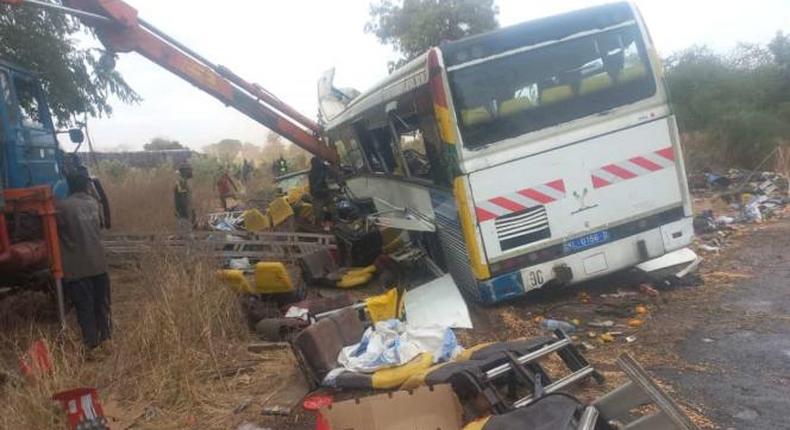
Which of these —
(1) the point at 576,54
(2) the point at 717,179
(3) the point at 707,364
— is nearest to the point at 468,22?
(2) the point at 717,179

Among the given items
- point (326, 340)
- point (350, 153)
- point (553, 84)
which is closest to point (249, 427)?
point (326, 340)

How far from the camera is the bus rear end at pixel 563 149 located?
5555 mm

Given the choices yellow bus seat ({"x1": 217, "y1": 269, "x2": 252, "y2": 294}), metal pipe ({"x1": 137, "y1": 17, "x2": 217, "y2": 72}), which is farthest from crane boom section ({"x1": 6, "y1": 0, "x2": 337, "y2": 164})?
yellow bus seat ({"x1": 217, "y1": 269, "x2": 252, "y2": 294})

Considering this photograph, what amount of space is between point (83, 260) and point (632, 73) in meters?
5.29

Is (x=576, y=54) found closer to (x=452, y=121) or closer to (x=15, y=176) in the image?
(x=452, y=121)

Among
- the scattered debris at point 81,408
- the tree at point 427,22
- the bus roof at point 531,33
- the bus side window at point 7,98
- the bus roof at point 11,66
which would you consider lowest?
the scattered debris at point 81,408

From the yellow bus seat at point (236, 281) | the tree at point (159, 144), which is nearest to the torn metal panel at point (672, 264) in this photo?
the yellow bus seat at point (236, 281)

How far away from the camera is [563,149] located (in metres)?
5.68

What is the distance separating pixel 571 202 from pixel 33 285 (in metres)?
5.55

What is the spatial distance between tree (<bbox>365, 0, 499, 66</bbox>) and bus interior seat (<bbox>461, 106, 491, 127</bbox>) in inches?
660

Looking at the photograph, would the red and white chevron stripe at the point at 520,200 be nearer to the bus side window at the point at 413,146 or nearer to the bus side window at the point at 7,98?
the bus side window at the point at 413,146

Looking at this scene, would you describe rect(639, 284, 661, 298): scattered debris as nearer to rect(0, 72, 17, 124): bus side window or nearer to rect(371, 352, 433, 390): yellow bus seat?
rect(371, 352, 433, 390): yellow bus seat

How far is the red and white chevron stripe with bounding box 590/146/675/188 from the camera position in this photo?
5.73m

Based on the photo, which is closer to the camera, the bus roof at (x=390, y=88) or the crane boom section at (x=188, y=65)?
the bus roof at (x=390, y=88)
